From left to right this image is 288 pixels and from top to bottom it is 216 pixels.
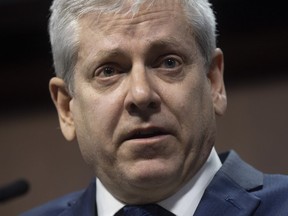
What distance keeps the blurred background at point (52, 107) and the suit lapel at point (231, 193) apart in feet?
2.65

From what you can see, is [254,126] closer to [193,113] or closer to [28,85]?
[28,85]

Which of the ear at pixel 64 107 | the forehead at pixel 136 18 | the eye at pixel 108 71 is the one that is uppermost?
the forehead at pixel 136 18

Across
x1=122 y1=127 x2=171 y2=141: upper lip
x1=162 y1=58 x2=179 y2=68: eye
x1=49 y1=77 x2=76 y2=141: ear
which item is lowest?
x1=49 y1=77 x2=76 y2=141: ear

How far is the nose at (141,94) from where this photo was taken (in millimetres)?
1817

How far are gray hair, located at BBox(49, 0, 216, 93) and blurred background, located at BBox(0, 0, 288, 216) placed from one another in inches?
31.5

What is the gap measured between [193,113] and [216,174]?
19 centimetres

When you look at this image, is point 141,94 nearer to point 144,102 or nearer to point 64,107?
point 144,102

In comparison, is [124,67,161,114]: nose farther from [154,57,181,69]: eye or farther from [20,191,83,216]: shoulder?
[20,191,83,216]: shoulder

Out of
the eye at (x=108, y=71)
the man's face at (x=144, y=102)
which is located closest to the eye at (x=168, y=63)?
the man's face at (x=144, y=102)

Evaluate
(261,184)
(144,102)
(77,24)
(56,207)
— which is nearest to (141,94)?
(144,102)

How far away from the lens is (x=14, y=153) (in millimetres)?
3156

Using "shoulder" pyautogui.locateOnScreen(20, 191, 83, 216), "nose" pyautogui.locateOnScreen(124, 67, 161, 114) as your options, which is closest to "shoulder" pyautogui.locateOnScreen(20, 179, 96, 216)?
"shoulder" pyautogui.locateOnScreen(20, 191, 83, 216)

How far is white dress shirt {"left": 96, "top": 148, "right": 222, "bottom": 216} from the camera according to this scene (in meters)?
1.96

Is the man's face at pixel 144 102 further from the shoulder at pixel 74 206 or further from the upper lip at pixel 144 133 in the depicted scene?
the shoulder at pixel 74 206
